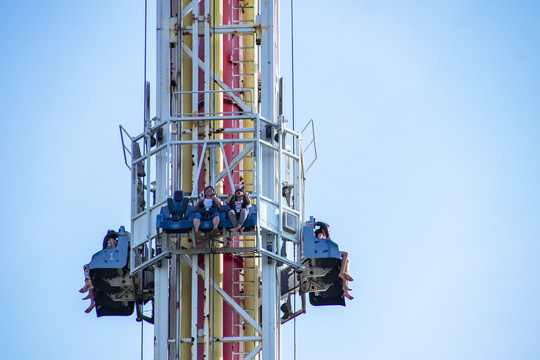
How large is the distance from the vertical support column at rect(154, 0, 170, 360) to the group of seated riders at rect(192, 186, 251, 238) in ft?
6.89

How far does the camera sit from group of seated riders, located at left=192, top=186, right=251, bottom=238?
52.4 meters

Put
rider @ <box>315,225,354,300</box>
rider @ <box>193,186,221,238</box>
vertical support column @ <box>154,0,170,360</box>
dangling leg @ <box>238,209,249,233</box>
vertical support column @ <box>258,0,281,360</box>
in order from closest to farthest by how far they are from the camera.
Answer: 1. dangling leg @ <box>238,209,249,233</box>
2. rider @ <box>193,186,221,238</box>
3. vertical support column @ <box>258,0,281,360</box>
4. vertical support column @ <box>154,0,170,360</box>
5. rider @ <box>315,225,354,300</box>

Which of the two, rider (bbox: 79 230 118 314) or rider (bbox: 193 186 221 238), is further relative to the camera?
rider (bbox: 79 230 118 314)

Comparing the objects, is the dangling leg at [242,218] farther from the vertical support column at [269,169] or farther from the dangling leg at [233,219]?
the vertical support column at [269,169]

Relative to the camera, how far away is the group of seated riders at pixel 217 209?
52.4 meters

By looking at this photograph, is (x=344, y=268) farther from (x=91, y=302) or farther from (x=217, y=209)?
(x=91, y=302)

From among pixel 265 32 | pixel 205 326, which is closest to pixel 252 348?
pixel 205 326

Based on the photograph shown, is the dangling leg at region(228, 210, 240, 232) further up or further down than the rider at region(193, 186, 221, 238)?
further down

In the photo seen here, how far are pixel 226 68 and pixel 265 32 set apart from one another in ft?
5.66

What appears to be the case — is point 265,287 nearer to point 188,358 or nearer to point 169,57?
point 188,358

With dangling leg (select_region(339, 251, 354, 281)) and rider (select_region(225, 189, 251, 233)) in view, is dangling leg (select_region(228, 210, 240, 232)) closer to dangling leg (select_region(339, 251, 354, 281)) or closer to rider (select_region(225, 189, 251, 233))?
rider (select_region(225, 189, 251, 233))

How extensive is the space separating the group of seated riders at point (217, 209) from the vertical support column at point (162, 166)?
2.10 metres

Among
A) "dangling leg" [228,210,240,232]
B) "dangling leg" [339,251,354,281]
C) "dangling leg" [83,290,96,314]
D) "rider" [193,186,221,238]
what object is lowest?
"dangling leg" [83,290,96,314]

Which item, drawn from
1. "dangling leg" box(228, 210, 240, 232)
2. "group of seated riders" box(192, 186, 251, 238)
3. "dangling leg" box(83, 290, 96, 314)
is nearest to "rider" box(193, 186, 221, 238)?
"group of seated riders" box(192, 186, 251, 238)
